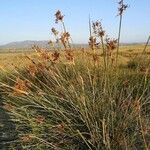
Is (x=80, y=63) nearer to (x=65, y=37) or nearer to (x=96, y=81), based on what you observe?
(x=96, y=81)

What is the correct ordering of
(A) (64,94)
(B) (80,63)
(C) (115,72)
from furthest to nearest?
(B) (80,63)
(C) (115,72)
(A) (64,94)

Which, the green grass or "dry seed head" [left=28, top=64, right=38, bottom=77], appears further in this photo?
"dry seed head" [left=28, top=64, right=38, bottom=77]

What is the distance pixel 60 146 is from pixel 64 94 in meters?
0.74

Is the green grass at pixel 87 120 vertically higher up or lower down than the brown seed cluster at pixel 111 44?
lower down

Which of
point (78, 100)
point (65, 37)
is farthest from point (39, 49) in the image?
point (78, 100)

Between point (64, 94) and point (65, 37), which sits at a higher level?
point (65, 37)

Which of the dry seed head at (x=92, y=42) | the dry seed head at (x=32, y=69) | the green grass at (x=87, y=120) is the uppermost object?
the dry seed head at (x=92, y=42)

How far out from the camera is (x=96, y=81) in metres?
6.52

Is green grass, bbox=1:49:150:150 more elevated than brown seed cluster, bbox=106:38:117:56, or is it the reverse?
brown seed cluster, bbox=106:38:117:56

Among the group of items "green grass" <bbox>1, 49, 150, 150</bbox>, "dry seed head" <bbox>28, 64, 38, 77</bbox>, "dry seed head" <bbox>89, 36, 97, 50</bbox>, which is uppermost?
"dry seed head" <bbox>89, 36, 97, 50</bbox>

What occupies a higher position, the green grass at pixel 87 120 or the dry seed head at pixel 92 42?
the dry seed head at pixel 92 42

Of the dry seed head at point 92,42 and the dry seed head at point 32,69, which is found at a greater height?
the dry seed head at point 92,42

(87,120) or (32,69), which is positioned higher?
(32,69)

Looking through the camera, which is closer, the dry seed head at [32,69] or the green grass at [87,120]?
the green grass at [87,120]
